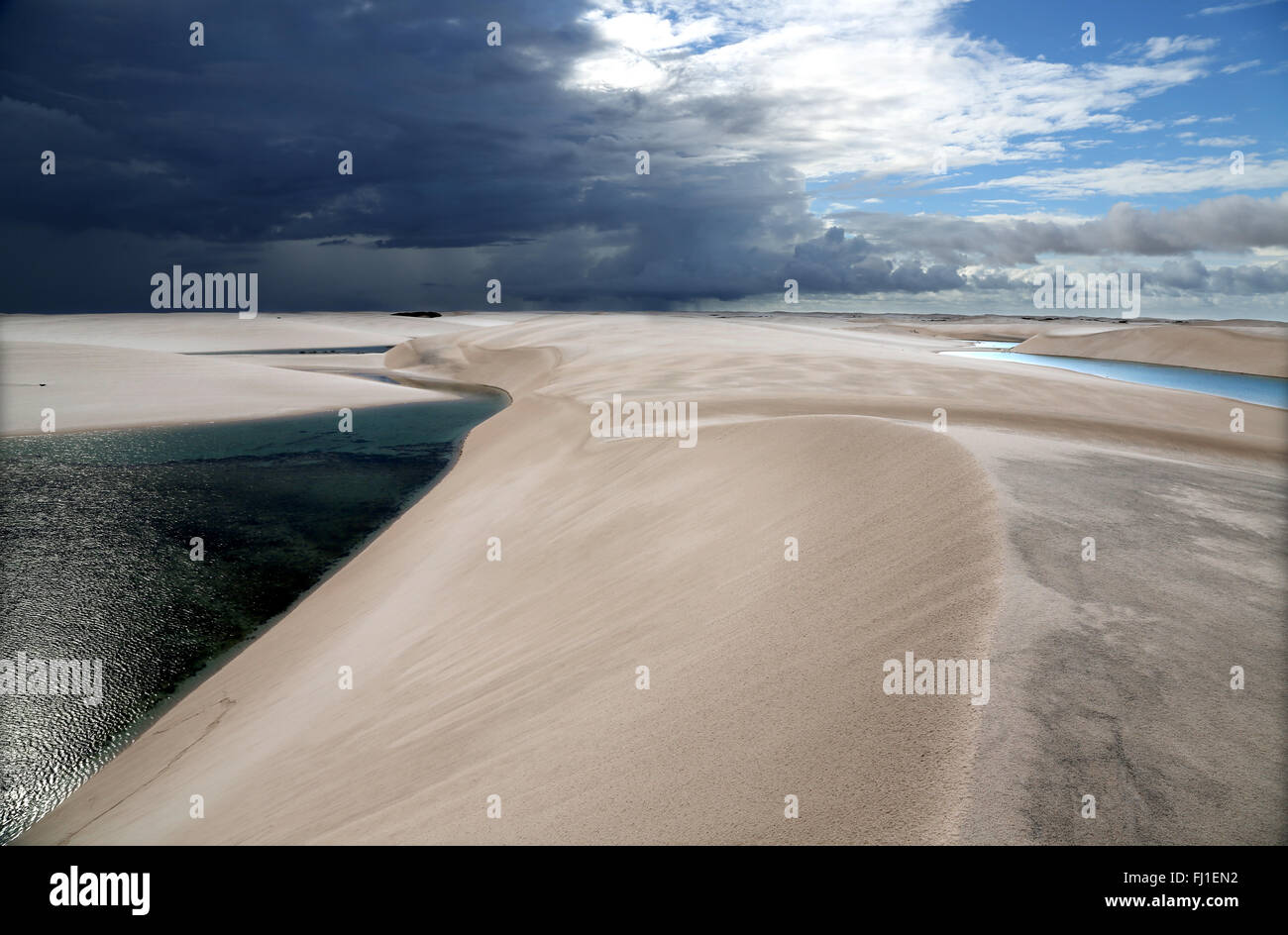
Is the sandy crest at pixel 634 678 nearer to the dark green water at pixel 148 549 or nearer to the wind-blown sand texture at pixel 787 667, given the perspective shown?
the wind-blown sand texture at pixel 787 667

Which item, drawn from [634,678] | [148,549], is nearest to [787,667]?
[634,678]

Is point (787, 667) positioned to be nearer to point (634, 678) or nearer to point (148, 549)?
point (634, 678)

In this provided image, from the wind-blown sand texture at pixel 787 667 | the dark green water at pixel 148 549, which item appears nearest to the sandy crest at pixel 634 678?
the wind-blown sand texture at pixel 787 667

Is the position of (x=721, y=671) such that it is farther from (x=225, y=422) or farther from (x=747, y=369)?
(x=225, y=422)

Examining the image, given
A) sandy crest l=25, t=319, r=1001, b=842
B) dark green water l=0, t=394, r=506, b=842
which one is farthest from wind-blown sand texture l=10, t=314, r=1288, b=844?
dark green water l=0, t=394, r=506, b=842

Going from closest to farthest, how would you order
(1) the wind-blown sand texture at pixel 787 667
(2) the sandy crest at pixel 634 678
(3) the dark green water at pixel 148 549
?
(1) the wind-blown sand texture at pixel 787 667 → (2) the sandy crest at pixel 634 678 → (3) the dark green water at pixel 148 549

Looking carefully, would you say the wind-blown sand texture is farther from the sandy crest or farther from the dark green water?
the dark green water
